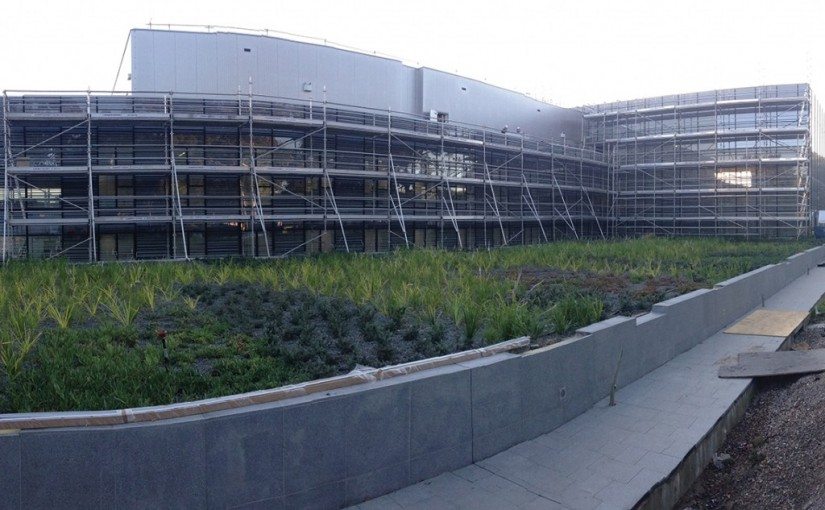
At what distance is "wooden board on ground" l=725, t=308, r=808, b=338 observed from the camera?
1043 centimetres

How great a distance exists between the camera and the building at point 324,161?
18375mm

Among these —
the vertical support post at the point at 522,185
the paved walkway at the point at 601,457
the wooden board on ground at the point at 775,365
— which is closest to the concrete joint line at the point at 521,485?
the paved walkway at the point at 601,457

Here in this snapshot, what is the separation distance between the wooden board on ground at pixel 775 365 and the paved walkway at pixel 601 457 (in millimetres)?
212

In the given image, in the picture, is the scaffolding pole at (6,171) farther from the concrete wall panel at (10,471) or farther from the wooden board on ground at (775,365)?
the wooden board on ground at (775,365)

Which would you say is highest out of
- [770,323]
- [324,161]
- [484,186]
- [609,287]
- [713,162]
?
[713,162]

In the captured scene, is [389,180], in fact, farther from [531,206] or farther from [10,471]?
[10,471]

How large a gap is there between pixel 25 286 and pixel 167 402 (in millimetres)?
6064

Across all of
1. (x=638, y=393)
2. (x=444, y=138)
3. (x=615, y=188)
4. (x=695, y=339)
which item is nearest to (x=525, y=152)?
(x=444, y=138)

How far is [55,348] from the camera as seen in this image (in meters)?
5.84

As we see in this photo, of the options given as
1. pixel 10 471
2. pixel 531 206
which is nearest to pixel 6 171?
pixel 10 471

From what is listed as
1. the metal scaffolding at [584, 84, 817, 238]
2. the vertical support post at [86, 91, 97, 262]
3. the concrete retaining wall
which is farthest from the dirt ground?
the metal scaffolding at [584, 84, 817, 238]

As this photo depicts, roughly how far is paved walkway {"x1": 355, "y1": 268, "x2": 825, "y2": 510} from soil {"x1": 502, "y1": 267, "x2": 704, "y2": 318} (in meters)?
1.54

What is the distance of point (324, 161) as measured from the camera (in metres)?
20.0

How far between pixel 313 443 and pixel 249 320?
148 inches
